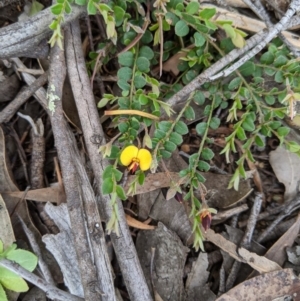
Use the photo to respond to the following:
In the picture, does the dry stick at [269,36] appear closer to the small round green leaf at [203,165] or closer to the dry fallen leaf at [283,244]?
the small round green leaf at [203,165]

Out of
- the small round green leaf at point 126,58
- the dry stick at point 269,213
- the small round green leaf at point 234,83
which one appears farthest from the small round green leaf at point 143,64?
the dry stick at point 269,213

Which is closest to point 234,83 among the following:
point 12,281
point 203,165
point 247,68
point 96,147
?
point 247,68

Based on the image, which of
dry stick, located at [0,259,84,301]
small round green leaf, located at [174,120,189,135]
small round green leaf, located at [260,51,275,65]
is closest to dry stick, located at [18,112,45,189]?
dry stick, located at [0,259,84,301]

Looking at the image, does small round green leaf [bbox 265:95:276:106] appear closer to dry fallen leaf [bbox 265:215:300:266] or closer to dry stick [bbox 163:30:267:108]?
dry stick [bbox 163:30:267:108]

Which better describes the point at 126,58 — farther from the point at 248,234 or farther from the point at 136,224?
the point at 248,234

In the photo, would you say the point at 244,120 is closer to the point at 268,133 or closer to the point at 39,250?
the point at 268,133
